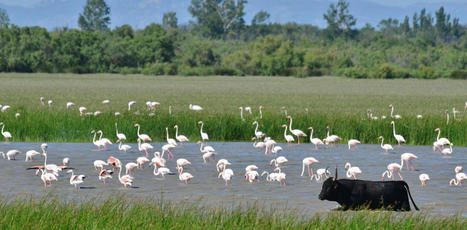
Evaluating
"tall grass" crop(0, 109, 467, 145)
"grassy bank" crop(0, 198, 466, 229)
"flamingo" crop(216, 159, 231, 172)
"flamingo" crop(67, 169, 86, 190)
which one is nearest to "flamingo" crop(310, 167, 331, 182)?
"flamingo" crop(216, 159, 231, 172)

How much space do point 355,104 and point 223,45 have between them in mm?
87213

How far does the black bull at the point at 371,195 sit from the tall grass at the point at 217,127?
11.4 m

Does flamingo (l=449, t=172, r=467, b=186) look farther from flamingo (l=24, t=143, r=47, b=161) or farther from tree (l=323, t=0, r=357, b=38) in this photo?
tree (l=323, t=0, r=357, b=38)

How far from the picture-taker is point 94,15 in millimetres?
178625

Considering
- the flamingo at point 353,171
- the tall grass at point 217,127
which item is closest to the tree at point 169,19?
the tall grass at point 217,127

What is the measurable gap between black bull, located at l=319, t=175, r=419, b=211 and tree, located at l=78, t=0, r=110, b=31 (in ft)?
545

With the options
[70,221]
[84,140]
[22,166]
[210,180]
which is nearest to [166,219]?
[70,221]

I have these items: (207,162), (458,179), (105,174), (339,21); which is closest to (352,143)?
(207,162)

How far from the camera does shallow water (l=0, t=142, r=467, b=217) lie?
15.2m

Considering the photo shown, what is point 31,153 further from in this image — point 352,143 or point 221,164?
point 352,143

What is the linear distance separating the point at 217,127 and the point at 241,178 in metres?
8.46

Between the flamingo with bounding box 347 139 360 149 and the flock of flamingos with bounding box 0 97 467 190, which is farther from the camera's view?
the flamingo with bounding box 347 139 360 149

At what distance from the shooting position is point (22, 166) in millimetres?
19562

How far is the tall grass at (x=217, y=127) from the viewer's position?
25625 mm
